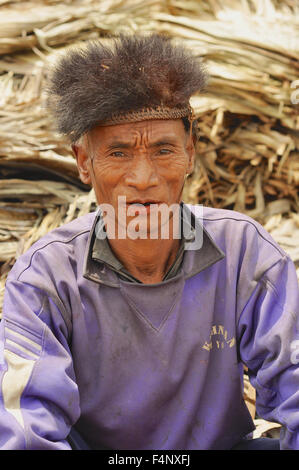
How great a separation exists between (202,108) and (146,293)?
1.86 metres

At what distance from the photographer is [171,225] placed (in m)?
2.19

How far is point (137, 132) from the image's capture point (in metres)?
2.04

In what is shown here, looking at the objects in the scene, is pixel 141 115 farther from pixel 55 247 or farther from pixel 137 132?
pixel 55 247

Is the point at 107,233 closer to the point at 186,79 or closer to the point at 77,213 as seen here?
the point at 186,79

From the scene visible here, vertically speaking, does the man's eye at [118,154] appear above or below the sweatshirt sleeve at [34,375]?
above

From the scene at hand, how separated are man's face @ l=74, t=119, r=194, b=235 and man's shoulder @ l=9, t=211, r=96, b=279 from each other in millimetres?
186

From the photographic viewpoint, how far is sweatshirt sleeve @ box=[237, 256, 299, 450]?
199 cm

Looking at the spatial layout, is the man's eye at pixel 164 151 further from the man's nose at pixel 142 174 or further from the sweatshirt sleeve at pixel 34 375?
the sweatshirt sleeve at pixel 34 375

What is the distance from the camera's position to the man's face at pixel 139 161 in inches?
80.6
